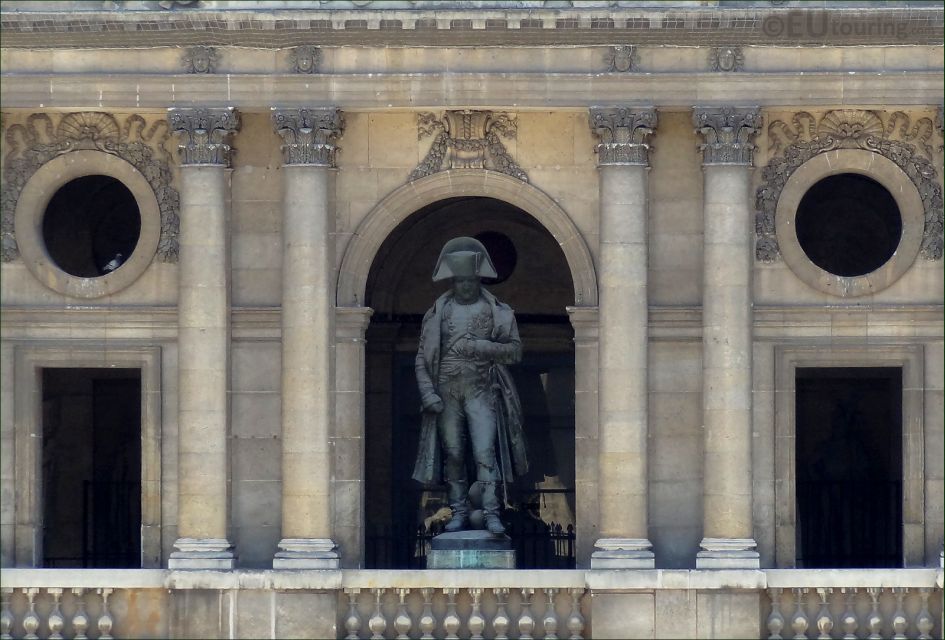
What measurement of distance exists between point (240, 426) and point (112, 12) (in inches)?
246

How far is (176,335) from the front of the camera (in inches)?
1512

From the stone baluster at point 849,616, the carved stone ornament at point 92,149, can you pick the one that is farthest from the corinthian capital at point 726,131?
the carved stone ornament at point 92,149

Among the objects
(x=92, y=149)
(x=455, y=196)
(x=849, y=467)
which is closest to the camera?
(x=92, y=149)

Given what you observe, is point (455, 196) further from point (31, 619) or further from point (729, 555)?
point (31, 619)

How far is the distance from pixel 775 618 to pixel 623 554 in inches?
91.8

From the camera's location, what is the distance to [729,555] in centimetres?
3738

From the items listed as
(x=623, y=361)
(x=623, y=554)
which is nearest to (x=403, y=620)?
(x=623, y=554)

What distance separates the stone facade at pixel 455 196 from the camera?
1470 inches

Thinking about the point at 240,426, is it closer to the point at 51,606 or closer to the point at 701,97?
the point at 51,606

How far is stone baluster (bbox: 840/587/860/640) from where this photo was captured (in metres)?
37.1

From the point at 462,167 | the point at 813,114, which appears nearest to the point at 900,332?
the point at 813,114

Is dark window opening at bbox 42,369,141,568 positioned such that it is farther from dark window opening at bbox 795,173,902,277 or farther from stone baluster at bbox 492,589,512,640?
dark window opening at bbox 795,173,902,277

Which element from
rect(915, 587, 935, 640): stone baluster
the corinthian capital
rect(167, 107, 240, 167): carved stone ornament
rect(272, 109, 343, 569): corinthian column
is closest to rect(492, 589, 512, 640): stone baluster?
rect(272, 109, 343, 569): corinthian column

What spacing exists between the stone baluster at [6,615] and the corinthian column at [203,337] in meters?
2.38
